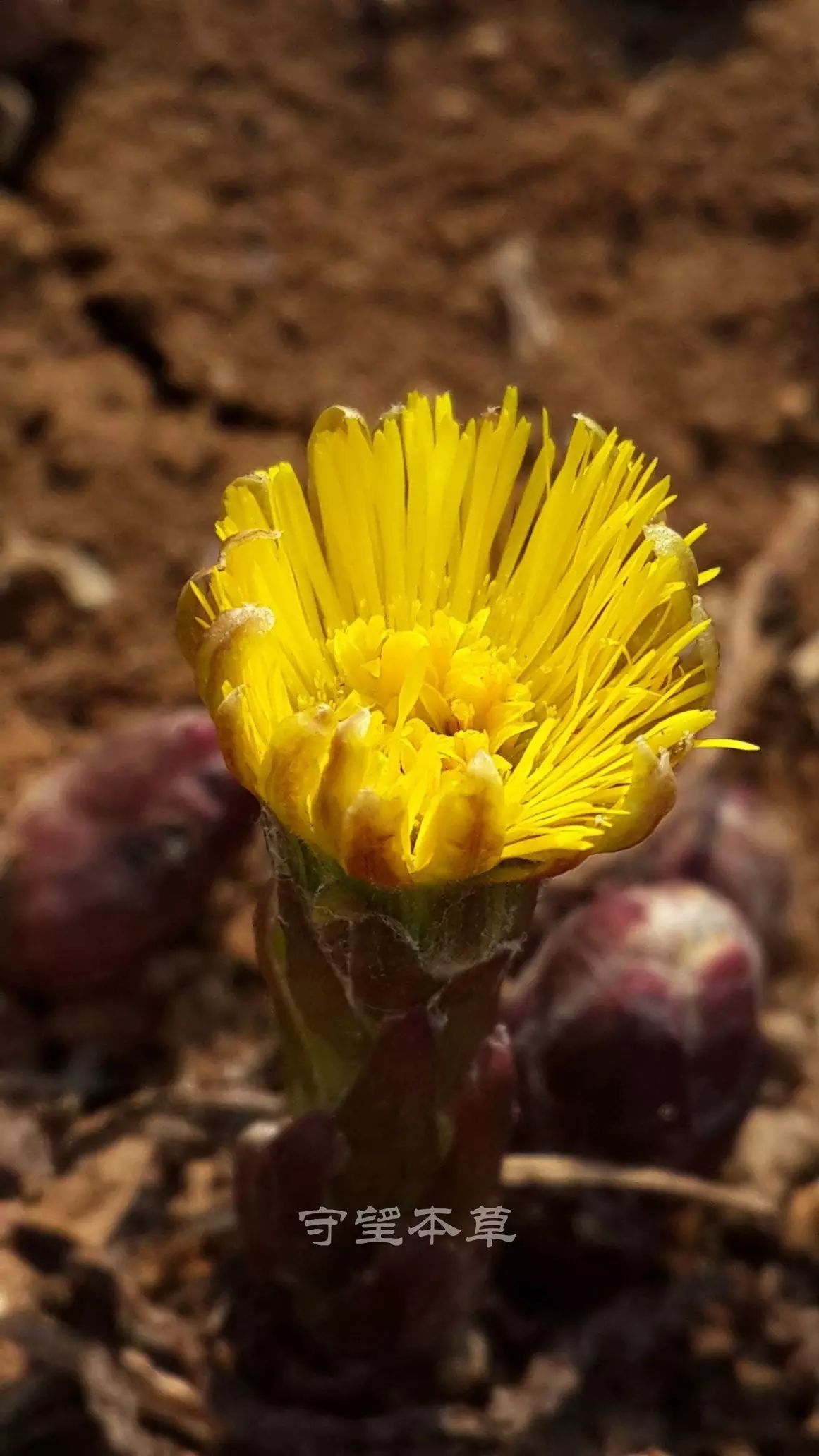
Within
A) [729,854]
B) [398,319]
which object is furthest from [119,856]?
[398,319]

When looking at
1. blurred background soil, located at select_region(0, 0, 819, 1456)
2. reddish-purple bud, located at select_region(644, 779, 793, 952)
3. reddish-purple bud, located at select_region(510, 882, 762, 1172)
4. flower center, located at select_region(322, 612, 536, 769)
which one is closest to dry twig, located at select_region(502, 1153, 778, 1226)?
reddish-purple bud, located at select_region(510, 882, 762, 1172)

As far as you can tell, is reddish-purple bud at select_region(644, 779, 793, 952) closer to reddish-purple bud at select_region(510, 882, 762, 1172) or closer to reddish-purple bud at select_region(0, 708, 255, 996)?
reddish-purple bud at select_region(510, 882, 762, 1172)

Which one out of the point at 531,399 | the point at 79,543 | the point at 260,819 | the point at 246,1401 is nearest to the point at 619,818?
the point at 260,819

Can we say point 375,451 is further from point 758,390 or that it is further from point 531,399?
point 758,390

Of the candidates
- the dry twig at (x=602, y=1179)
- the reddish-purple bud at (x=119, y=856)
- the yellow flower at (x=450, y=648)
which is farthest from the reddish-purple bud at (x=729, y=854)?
the yellow flower at (x=450, y=648)

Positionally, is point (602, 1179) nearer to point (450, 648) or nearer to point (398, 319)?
point (450, 648)

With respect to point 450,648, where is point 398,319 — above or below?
above
